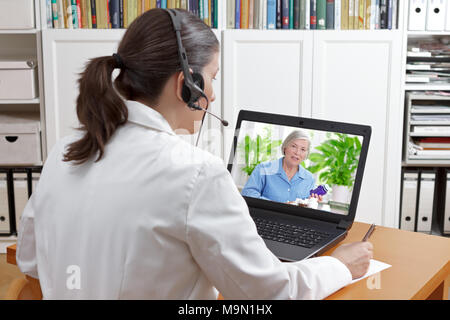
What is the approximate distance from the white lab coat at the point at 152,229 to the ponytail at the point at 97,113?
0.02 m

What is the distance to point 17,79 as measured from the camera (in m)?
2.70

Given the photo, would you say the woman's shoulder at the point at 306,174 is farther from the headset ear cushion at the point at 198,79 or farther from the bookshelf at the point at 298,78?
the bookshelf at the point at 298,78

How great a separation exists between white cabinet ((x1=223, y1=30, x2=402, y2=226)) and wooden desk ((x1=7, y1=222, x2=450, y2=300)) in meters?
1.34

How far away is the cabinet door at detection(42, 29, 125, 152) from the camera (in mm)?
2641

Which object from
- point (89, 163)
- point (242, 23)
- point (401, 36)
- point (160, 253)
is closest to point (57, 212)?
point (89, 163)

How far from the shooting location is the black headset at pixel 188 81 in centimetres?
98

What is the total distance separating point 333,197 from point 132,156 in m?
0.65

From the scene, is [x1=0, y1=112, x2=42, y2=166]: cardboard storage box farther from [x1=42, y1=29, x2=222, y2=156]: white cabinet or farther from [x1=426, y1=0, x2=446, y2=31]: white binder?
[x1=426, y1=0, x2=446, y2=31]: white binder

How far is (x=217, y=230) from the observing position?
847 millimetres

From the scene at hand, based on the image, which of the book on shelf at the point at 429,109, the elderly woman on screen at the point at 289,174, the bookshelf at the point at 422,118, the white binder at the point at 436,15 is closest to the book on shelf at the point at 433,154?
the bookshelf at the point at 422,118

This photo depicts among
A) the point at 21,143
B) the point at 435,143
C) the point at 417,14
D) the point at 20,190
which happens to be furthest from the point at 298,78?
the point at 20,190

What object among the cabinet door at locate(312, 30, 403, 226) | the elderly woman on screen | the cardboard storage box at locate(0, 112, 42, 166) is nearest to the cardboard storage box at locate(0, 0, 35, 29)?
the cardboard storage box at locate(0, 112, 42, 166)
